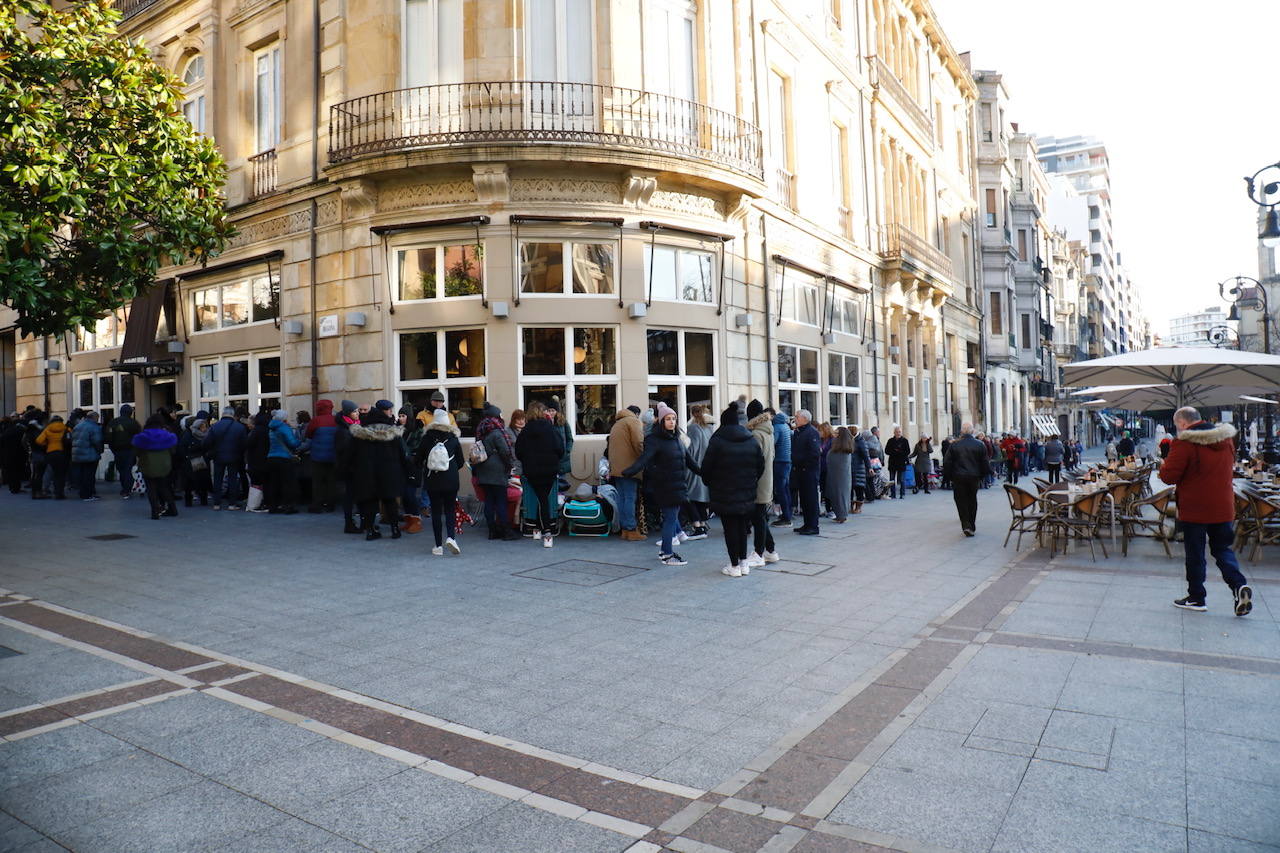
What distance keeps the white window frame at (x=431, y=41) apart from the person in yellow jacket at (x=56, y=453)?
10043 mm

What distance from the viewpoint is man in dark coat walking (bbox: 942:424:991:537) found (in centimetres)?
1216

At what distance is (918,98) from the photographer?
1129 inches

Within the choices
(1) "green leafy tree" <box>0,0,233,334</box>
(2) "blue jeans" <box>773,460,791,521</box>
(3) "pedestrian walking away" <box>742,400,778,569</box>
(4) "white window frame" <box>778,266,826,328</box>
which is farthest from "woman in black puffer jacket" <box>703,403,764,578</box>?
(4) "white window frame" <box>778,266,826,328</box>

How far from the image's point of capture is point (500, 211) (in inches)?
532

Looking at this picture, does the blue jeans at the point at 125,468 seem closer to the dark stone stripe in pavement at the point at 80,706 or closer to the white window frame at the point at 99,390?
the white window frame at the point at 99,390

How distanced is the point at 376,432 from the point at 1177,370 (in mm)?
12094

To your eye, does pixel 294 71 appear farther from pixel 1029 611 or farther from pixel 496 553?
pixel 1029 611

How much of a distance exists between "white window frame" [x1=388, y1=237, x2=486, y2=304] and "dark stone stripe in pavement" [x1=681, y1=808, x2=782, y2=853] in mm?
11161

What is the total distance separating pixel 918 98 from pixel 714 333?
18.3 m

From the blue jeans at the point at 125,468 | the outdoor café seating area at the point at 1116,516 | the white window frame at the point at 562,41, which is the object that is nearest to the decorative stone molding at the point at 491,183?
the white window frame at the point at 562,41

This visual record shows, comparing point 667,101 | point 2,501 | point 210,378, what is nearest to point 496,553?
point 667,101

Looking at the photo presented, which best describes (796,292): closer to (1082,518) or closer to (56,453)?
(1082,518)

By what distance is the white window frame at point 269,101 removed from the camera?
16625 millimetres

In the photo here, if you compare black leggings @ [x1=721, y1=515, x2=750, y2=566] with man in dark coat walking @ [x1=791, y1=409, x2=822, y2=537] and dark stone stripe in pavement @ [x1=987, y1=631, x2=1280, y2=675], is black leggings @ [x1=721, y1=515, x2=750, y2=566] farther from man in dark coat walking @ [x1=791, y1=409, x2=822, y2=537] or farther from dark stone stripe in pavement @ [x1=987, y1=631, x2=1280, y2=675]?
man in dark coat walking @ [x1=791, y1=409, x2=822, y2=537]
